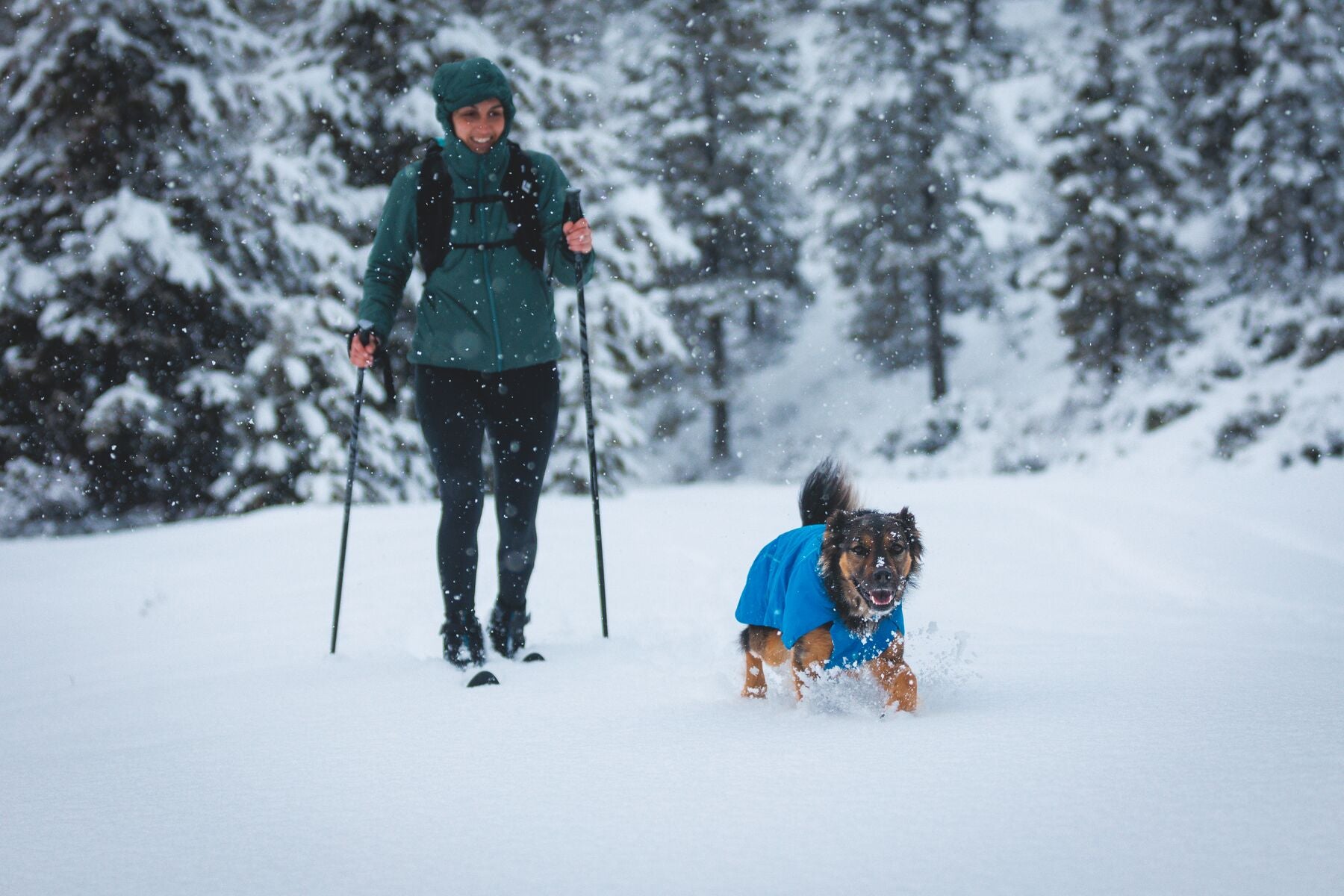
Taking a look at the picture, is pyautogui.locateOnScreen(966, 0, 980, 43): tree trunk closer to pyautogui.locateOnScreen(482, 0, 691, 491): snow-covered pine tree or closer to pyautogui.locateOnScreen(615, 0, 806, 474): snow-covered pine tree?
pyautogui.locateOnScreen(615, 0, 806, 474): snow-covered pine tree

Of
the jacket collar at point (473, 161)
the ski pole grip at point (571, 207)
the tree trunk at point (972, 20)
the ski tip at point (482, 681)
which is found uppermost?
the tree trunk at point (972, 20)

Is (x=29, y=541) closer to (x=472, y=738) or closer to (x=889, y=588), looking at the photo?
(x=472, y=738)

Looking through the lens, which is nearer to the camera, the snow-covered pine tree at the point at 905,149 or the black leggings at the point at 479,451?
the black leggings at the point at 479,451

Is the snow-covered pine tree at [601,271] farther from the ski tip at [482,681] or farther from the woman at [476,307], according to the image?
the ski tip at [482,681]

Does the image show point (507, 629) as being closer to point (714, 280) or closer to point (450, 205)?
point (450, 205)

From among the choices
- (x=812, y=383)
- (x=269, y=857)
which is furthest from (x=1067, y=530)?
(x=812, y=383)

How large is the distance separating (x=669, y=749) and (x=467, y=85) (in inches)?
101

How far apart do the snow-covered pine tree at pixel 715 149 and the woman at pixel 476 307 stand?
54.1ft

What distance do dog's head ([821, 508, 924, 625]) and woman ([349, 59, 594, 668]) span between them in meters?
1.41

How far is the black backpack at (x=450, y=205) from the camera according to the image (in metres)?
3.77

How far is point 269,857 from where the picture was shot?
6.07 feet

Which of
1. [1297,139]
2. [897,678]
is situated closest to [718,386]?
[1297,139]

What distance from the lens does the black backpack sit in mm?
3771

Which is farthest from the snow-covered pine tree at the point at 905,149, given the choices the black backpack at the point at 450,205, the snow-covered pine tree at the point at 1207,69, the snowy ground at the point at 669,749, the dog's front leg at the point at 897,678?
the dog's front leg at the point at 897,678
